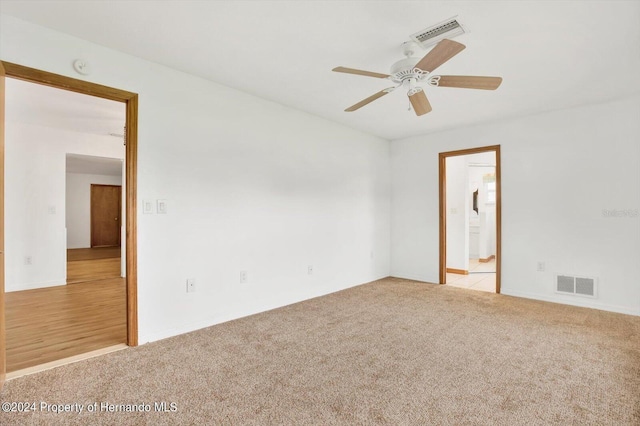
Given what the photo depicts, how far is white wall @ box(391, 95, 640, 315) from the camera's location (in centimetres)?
352

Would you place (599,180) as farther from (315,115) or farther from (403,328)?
(315,115)

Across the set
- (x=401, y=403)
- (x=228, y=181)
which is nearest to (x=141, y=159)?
(x=228, y=181)

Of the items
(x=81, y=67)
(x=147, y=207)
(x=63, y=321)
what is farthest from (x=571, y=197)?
(x=63, y=321)

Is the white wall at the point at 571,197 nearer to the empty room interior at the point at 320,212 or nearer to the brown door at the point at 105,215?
the empty room interior at the point at 320,212

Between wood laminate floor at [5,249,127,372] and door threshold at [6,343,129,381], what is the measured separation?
69mm

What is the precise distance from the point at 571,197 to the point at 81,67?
534 cm

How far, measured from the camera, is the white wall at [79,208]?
8719mm

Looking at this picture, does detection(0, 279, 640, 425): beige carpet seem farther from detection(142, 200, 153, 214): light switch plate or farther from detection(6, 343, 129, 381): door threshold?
detection(142, 200, 153, 214): light switch plate

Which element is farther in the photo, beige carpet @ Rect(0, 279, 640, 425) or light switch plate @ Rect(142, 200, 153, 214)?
light switch plate @ Rect(142, 200, 153, 214)

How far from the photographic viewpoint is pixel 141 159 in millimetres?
2695

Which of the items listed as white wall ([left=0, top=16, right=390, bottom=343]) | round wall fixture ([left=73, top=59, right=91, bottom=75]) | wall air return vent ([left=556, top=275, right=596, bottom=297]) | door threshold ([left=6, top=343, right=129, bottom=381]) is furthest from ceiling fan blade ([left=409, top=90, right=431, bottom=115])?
door threshold ([left=6, top=343, right=129, bottom=381])

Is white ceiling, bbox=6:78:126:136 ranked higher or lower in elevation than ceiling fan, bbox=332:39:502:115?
higher

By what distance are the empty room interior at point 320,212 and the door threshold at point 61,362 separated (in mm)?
21

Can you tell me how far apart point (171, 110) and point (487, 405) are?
3.37 m
